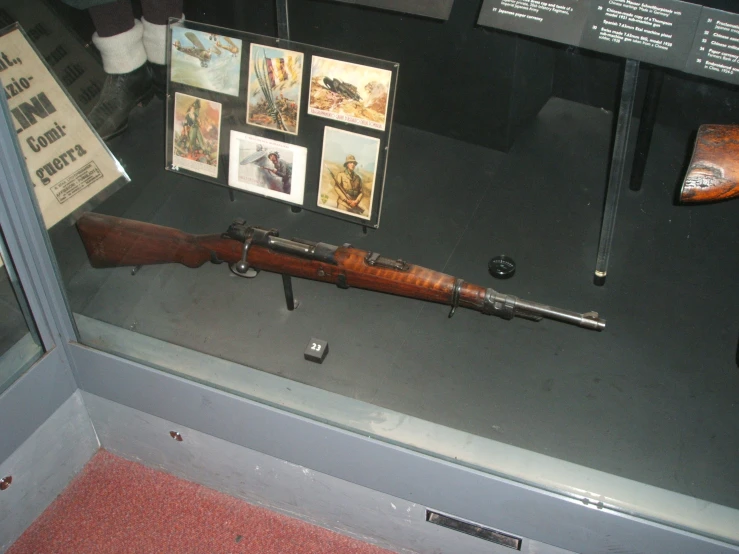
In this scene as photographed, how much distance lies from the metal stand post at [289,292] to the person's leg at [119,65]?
77cm

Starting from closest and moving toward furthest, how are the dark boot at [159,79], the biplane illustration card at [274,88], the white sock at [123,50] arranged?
the biplane illustration card at [274,88] → the white sock at [123,50] → the dark boot at [159,79]

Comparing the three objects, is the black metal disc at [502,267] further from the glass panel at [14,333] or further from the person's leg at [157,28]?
the glass panel at [14,333]

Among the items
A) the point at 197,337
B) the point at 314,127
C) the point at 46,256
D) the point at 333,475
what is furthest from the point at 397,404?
the point at 46,256

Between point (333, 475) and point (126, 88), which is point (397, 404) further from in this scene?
point (126, 88)

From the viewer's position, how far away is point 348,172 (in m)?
2.31

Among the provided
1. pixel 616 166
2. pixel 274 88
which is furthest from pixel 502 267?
pixel 274 88

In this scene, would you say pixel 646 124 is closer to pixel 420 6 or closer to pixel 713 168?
pixel 713 168

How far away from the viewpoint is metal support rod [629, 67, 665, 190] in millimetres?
2561

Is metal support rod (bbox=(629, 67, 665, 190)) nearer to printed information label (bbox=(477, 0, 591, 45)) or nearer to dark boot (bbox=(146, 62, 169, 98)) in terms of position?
printed information label (bbox=(477, 0, 591, 45))

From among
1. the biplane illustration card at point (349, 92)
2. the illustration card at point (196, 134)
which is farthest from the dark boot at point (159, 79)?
the biplane illustration card at point (349, 92)

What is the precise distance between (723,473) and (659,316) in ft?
1.84

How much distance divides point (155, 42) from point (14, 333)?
1.13 metres

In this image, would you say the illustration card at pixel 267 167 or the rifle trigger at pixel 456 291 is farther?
the illustration card at pixel 267 167

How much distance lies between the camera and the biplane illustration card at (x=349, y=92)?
6.95 ft
